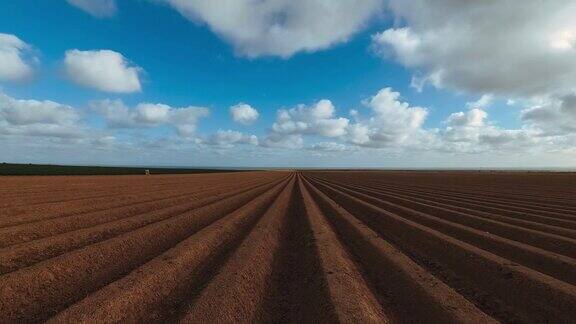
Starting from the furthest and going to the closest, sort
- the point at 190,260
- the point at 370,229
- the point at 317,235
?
1. the point at 370,229
2. the point at 317,235
3. the point at 190,260

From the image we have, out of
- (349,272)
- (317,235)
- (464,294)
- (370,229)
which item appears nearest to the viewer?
(464,294)

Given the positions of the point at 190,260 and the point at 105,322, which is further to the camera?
the point at 190,260

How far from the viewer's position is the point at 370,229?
10.1 m

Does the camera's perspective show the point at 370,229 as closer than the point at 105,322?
No

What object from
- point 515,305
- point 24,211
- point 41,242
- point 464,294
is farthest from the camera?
point 24,211

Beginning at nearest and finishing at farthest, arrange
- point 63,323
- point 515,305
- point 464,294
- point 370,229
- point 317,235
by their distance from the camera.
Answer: point 63,323 < point 515,305 < point 464,294 < point 317,235 < point 370,229

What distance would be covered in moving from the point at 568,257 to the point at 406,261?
3.33m

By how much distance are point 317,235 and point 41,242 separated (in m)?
6.45

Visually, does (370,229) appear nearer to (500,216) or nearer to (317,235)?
(317,235)

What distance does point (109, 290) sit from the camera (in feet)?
16.9

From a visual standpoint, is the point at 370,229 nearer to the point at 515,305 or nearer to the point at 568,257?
the point at 568,257

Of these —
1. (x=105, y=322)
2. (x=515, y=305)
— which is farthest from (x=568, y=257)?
(x=105, y=322)

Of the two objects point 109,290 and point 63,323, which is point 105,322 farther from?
point 109,290

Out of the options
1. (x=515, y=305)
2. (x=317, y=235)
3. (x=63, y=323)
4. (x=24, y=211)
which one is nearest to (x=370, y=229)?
(x=317, y=235)
